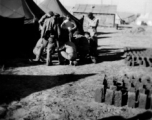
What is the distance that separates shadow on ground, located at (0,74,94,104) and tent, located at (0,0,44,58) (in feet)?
9.52

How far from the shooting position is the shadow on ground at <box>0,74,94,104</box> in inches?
180

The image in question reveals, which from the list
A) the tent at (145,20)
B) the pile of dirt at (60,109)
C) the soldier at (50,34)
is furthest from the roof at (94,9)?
the pile of dirt at (60,109)

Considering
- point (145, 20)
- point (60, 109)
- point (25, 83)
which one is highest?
point (145, 20)

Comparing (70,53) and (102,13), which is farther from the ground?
→ (102,13)

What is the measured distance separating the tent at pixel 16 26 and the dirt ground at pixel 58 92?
1487 millimetres

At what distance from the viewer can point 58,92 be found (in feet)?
15.8

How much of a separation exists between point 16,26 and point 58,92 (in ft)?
17.3

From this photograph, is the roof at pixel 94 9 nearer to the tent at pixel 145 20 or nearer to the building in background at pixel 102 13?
the building in background at pixel 102 13

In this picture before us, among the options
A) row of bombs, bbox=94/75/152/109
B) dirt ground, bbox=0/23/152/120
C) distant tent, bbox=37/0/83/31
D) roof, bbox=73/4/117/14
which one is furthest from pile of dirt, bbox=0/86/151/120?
roof, bbox=73/4/117/14

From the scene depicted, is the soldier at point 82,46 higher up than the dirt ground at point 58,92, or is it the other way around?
the soldier at point 82,46

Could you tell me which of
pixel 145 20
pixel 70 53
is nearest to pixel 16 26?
pixel 70 53

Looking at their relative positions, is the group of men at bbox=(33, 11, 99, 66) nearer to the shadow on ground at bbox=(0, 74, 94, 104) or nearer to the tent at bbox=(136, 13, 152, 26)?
the shadow on ground at bbox=(0, 74, 94, 104)

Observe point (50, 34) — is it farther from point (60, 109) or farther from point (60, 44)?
point (60, 109)

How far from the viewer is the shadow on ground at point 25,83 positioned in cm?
456
